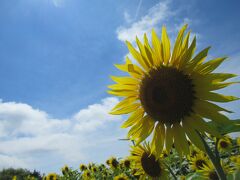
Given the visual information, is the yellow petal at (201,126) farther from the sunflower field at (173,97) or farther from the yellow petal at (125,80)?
the yellow petal at (125,80)

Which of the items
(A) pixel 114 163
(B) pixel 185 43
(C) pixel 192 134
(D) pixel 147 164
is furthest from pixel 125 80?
(A) pixel 114 163

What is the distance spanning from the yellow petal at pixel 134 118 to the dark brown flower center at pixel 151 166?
240cm

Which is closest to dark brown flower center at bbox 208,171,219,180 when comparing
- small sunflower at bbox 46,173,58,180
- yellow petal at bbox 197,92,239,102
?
yellow petal at bbox 197,92,239,102

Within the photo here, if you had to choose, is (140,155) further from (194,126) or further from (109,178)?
(109,178)

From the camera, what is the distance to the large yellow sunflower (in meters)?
3.21

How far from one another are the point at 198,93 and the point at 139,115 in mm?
948

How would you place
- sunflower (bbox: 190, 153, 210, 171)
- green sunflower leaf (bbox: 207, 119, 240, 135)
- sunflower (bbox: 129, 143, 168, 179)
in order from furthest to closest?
sunflower (bbox: 190, 153, 210, 171) → sunflower (bbox: 129, 143, 168, 179) → green sunflower leaf (bbox: 207, 119, 240, 135)

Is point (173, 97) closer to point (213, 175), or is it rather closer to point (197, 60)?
point (197, 60)

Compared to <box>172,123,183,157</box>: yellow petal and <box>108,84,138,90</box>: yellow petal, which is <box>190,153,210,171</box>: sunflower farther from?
<box>108,84,138,90</box>: yellow petal

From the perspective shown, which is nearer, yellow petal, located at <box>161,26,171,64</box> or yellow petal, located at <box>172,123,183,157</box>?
yellow petal, located at <box>161,26,171,64</box>

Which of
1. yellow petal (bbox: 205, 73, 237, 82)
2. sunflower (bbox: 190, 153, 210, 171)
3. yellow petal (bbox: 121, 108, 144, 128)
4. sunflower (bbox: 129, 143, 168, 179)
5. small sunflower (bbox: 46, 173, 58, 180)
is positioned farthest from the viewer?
small sunflower (bbox: 46, 173, 58, 180)

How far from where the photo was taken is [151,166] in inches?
240

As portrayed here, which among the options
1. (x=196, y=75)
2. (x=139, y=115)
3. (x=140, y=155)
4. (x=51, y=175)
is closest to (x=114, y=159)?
(x=51, y=175)

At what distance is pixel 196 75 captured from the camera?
3377mm
